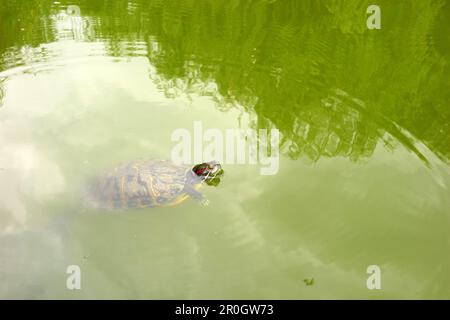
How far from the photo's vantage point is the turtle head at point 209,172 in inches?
182

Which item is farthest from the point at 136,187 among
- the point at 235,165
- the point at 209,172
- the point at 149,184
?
the point at 235,165

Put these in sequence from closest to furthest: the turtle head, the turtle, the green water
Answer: the green water, the turtle, the turtle head

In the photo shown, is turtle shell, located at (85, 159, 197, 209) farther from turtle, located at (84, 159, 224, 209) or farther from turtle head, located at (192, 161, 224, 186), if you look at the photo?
turtle head, located at (192, 161, 224, 186)

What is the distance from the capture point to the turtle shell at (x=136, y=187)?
4316mm

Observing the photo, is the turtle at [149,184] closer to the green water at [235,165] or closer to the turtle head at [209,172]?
the turtle head at [209,172]

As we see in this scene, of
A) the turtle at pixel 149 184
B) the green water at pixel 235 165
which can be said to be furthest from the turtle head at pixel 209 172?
the green water at pixel 235 165

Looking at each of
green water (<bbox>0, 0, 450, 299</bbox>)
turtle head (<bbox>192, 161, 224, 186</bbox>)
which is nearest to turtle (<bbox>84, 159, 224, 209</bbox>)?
turtle head (<bbox>192, 161, 224, 186</bbox>)

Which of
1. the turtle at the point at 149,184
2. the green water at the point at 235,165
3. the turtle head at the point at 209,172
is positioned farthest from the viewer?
the turtle head at the point at 209,172

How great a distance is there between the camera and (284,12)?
8211 millimetres

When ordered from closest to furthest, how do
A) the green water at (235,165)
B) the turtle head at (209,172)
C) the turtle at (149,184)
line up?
the green water at (235,165), the turtle at (149,184), the turtle head at (209,172)

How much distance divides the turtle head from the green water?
0.47 ft

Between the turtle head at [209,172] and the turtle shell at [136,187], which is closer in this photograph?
the turtle shell at [136,187]

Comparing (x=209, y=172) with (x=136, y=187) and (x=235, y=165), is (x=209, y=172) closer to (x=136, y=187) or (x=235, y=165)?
(x=235, y=165)

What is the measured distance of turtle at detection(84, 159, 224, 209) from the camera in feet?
14.2
